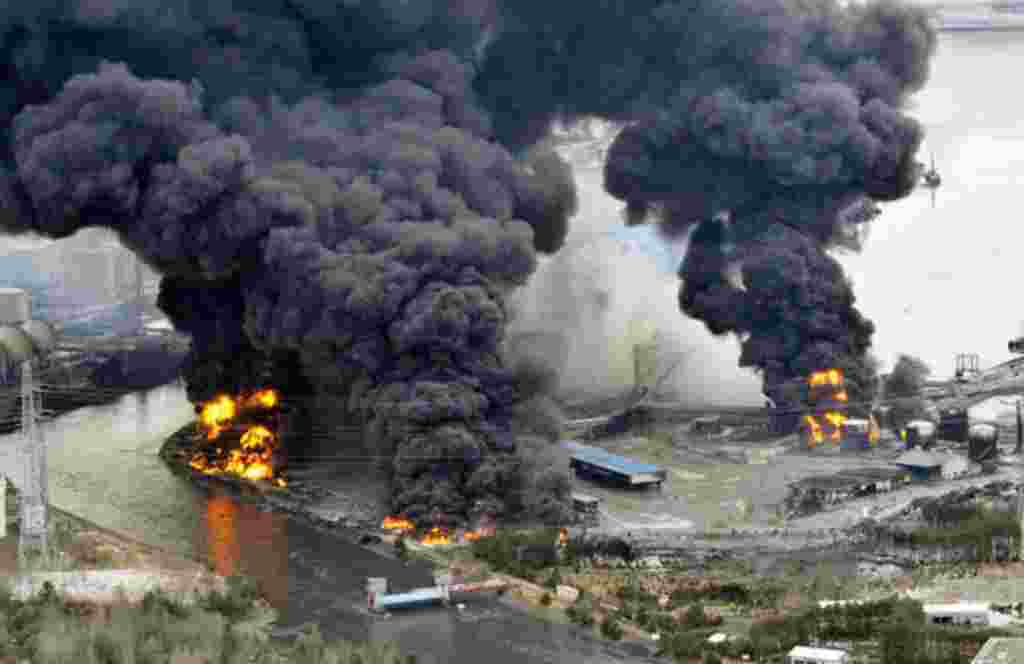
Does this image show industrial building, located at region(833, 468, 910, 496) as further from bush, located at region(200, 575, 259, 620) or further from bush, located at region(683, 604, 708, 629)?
bush, located at region(200, 575, 259, 620)

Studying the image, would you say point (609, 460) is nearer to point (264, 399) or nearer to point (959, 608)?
point (264, 399)

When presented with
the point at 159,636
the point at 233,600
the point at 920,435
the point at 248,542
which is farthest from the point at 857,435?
the point at 159,636

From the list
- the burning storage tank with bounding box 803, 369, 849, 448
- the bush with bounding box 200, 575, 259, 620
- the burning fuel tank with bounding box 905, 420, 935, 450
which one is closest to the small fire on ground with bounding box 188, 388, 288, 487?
the bush with bounding box 200, 575, 259, 620

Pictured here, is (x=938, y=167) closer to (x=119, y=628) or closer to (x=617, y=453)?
(x=617, y=453)

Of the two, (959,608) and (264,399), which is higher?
(264,399)

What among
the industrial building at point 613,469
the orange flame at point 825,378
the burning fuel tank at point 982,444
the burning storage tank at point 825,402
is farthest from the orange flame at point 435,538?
the burning fuel tank at point 982,444

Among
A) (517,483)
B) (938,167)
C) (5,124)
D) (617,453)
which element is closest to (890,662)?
(517,483)
